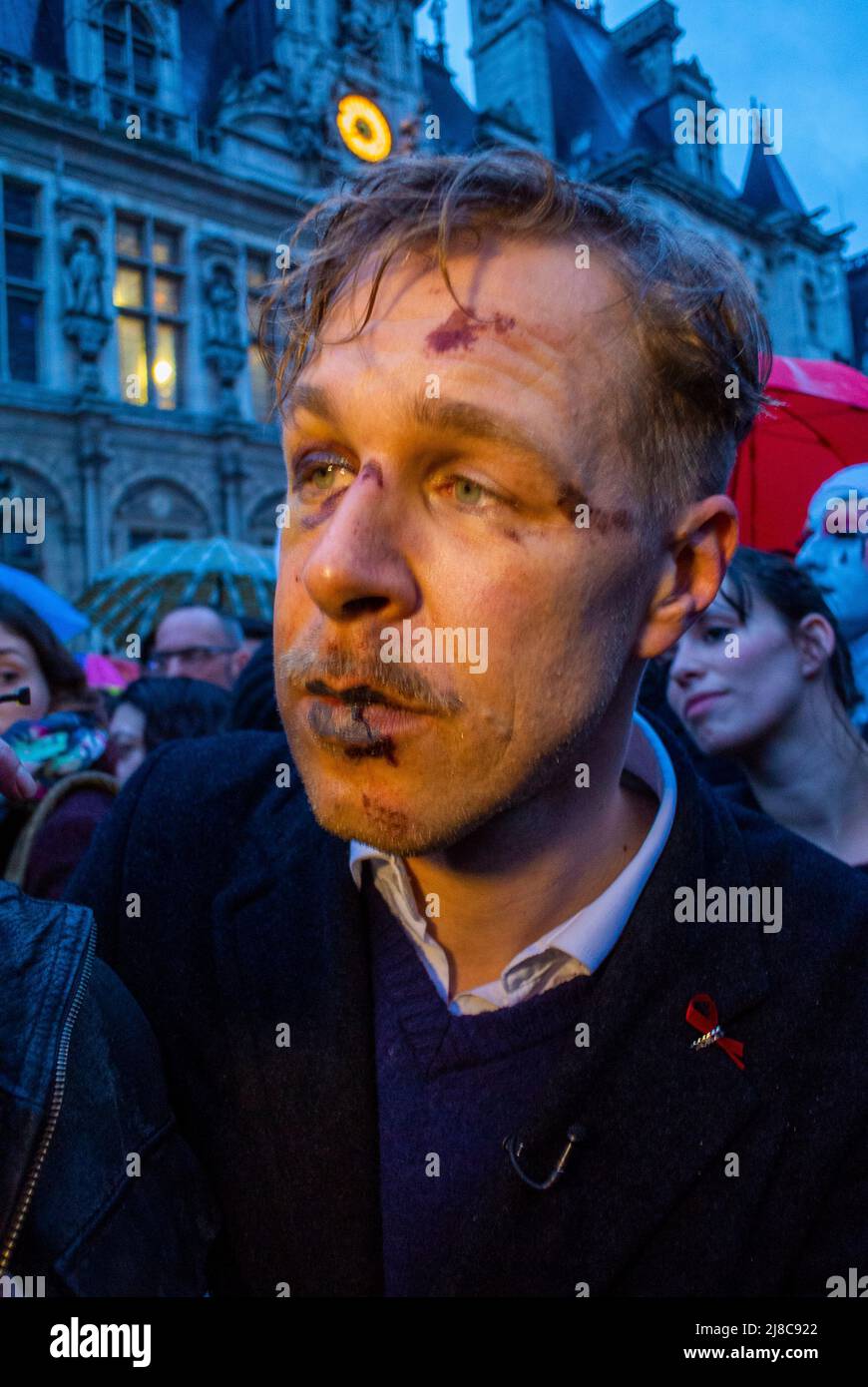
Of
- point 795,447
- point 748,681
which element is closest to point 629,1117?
point 748,681

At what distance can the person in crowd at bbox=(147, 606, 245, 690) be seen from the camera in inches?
196

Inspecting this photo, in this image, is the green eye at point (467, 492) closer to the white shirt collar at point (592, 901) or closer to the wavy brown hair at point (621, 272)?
the wavy brown hair at point (621, 272)

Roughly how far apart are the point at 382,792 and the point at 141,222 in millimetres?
15802

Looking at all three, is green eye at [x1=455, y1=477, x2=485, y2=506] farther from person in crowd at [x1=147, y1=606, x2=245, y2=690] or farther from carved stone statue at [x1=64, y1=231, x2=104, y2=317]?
carved stone statue at [x1=64, y1=231, x2=104, y2=317]

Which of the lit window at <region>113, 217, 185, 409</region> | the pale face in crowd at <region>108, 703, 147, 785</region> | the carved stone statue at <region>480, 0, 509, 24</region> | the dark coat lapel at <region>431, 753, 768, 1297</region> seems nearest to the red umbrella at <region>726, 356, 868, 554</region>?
the dark coat lapel at <region>431, 753, 768, 1297</region>

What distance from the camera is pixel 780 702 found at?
2.56m

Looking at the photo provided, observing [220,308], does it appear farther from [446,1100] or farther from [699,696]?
[446,1100]

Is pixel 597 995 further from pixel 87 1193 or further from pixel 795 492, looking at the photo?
pixel 795 492

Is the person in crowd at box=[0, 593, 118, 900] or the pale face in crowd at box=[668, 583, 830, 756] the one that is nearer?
the person in crowd at box=[0, 593, 118, 900]

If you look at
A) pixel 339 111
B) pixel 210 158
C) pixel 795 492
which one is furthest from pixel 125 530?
pixel 795 492

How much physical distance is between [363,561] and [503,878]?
472mm

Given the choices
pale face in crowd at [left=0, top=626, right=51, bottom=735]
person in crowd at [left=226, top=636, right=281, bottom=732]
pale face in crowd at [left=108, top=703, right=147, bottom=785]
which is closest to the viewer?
pale face in crowd at [left=0, top=626, right=51, bottom=735]

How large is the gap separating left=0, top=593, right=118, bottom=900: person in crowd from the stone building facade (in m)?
11.0
